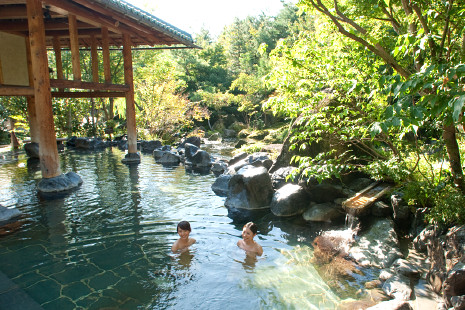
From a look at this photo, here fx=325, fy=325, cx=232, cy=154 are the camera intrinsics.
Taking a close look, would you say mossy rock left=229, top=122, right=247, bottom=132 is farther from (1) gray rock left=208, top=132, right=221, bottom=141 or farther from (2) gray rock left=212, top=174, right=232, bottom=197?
(2) gray rock left=212, top=174, right=232, bottom=197

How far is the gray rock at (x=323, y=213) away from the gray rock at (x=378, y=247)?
3.35 ft

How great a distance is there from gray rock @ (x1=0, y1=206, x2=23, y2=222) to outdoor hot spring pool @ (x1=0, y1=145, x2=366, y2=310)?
0.25 meters

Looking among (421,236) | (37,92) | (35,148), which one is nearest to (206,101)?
(35,148)

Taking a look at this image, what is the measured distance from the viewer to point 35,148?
1352cm

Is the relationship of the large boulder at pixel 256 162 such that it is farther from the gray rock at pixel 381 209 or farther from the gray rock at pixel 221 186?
the gray rock at pixel 381 209

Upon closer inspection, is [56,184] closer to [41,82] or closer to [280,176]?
[41,82]

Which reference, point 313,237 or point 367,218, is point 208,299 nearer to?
point 313,237

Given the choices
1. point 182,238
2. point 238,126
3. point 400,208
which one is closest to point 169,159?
point 182,238

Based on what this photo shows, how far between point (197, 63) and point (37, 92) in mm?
26160

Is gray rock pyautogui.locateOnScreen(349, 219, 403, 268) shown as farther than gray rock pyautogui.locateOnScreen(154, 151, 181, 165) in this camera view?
No

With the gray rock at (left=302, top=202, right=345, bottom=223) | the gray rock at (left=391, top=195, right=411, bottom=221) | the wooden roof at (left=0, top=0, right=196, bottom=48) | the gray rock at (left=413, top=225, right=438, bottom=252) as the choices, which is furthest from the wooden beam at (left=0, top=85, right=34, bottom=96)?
the gray rock at (left=413, top=225, right=438, bottom=252)

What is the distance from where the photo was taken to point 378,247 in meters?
5.07

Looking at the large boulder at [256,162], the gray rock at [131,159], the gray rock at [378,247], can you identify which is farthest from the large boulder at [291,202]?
the gray rock at [131,159]

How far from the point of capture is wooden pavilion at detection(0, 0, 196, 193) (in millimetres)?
8016
